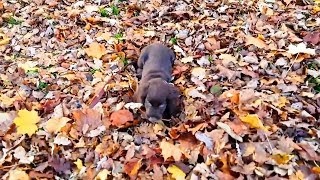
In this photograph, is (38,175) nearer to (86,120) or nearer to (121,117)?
(86,120)

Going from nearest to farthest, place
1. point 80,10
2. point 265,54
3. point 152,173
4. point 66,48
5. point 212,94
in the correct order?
1. point 152,173
2. point 212,94
3. point 265,54
4. point 66,48
5. point 80,10

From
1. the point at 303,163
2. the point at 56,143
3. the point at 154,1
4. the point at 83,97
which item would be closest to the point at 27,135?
the point at 56,143

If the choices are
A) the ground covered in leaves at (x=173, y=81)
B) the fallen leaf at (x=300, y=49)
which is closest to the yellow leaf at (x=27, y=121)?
the ground covered in leaves at (x=173, y=81)

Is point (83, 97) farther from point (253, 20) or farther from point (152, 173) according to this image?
point (253, 20)

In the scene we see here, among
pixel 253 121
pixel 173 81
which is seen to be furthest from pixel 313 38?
pixel 253 121

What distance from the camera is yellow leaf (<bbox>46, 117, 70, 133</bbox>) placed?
453 centimetres

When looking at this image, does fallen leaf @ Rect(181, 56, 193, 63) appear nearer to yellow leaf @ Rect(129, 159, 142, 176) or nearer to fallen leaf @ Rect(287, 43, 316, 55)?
fallen leaf @ Rect(287, 43, 316, 55)

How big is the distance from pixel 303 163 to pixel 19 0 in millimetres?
5298

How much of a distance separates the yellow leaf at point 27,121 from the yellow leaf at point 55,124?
0.41ft

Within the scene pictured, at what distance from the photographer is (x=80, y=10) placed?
7.08 metres

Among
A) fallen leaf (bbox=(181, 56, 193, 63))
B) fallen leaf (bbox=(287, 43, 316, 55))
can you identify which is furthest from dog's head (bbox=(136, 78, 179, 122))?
fallen leaf (bbox=(287, 43, 316, 55))

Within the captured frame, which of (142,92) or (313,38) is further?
(313,38)

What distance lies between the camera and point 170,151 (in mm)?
4121

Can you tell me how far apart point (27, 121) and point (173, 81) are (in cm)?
167
